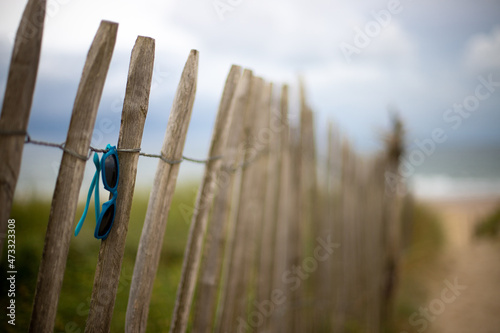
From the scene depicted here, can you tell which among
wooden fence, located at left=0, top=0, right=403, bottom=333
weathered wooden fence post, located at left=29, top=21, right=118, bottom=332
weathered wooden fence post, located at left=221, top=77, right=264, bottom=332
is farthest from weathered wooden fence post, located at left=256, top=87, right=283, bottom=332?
weathered wooden fence post, located at left=29, top=21, right=118, bottom=332

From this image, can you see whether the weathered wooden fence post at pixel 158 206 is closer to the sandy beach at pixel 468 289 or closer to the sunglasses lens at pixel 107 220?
the sunglasses lens at pixel 107 220

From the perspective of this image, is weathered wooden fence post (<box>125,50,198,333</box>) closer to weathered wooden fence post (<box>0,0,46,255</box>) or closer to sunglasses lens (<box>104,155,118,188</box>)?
sunglasses lens (<box>104,155,118,188</box>)

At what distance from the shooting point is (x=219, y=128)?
1724 millimetres

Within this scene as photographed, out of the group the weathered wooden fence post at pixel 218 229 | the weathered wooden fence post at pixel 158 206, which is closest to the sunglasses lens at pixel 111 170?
the weathered wooden fence post at pixel 158 206

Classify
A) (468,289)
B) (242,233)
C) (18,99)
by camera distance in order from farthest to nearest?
(468,289)
(242,233)
(18,99)

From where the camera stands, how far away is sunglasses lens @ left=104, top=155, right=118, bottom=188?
1.14m

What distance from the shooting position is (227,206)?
190cm

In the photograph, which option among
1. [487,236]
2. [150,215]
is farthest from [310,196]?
[487,236]

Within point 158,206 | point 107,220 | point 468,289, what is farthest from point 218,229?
point 468,289

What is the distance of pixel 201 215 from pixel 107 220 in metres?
0.55

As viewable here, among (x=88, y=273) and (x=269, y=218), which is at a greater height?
(x=269, y=218)

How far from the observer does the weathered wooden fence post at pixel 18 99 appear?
35.3 inches

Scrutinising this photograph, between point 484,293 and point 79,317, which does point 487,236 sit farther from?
point 79,317

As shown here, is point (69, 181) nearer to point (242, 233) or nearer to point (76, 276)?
point (242, 233)
